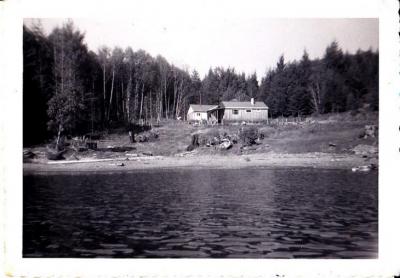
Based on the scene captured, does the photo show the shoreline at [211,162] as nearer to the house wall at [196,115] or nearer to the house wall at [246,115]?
the house wall at [246,115]

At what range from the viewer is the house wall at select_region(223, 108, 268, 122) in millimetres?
34500

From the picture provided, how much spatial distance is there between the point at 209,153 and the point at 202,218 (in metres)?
14.9

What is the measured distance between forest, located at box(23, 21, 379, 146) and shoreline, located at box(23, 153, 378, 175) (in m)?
2.32

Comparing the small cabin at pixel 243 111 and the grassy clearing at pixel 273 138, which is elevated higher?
the small cabin at pixel 243 111

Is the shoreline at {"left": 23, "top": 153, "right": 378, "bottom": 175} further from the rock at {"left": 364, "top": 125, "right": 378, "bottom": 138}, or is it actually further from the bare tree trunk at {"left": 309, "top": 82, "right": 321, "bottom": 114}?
the bare tree trunk at {"left": 309, "top": 82, "right": 321, "bottom": 114}

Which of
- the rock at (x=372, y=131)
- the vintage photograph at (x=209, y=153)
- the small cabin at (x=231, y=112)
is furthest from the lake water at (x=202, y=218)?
the small cabin at (x=231, y=112)

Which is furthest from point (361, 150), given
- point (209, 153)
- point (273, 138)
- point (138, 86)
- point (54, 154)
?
point (138, 86)

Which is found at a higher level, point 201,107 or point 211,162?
point 201,107

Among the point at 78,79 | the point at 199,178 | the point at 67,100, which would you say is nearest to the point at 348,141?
the point at 199,178

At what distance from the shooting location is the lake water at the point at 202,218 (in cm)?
964

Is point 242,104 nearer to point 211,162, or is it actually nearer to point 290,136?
point 290,136

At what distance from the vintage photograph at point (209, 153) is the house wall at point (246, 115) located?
2602 millimetres

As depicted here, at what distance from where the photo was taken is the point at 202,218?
12055 millimetres
